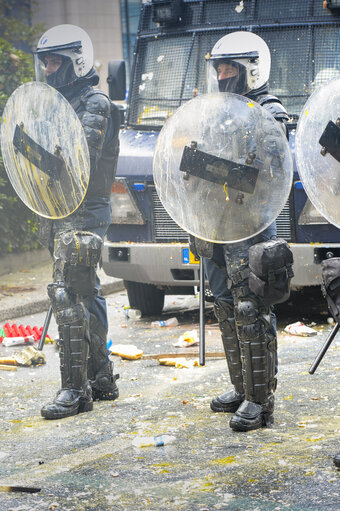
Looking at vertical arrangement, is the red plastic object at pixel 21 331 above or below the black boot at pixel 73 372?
below

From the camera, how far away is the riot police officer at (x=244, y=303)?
468cm

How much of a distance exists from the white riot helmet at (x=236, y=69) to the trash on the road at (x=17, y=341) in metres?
3.39

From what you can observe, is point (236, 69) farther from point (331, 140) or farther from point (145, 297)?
point (145, 297)

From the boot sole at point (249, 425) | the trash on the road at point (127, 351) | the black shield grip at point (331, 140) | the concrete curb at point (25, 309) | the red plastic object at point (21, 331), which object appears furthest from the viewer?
the concrete curb at point (25, 309)

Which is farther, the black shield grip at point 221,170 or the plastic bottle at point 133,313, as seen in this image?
the plastic bottle at point 133,313

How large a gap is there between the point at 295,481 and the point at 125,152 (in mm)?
4294

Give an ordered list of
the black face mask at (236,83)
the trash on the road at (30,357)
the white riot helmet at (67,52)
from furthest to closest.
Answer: the trash on the road at (30,357), the white riot helmet at (67,52), the black face mask at (236,83)

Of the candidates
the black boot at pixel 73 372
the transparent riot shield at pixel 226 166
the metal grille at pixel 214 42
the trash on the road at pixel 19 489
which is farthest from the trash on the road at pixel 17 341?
the trash on the road at pixel 19 489

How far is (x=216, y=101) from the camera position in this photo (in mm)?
4488

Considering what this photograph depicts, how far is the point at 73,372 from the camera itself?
5184 millimetres

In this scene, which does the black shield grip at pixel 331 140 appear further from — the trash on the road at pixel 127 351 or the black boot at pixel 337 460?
the trash on the road at pixel 127 351

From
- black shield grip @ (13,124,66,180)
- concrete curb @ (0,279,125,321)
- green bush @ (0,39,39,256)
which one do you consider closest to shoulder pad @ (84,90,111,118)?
black shield grip @ (13,124,66,180)

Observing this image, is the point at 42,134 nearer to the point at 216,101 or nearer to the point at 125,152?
the point at 216,101

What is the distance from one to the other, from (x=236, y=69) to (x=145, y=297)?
3.74 m
